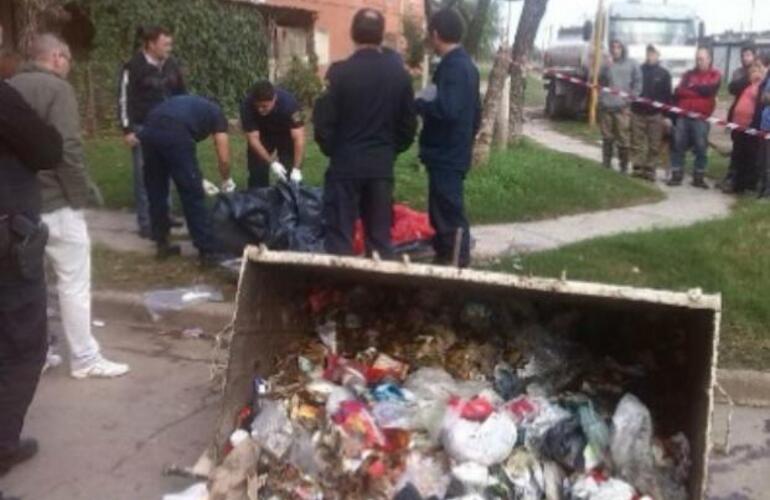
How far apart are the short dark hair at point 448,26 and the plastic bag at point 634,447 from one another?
277 cm

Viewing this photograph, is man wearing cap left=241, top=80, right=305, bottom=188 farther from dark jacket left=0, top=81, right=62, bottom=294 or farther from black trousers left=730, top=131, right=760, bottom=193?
black trousers left=730, top=131, right=760, bottom=193

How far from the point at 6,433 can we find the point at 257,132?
3.86 meters

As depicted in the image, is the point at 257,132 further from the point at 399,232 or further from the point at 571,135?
the point at 571,135

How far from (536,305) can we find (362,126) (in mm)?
1556

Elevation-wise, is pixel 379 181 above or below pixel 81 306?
above

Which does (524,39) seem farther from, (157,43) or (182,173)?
(182,173)

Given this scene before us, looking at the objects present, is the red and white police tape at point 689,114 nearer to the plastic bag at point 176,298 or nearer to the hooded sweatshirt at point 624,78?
the hooded sweatshirt at point 624,78

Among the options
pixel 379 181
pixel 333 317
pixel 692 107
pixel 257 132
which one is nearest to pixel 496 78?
pixel 692 107

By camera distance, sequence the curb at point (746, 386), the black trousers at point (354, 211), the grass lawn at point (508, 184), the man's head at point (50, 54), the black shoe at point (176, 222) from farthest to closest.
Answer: the grass lawn at point (508, 184)
the black shoe at point (176, 222)
the black trousers at point (354, 211)
the curb at point (746, 386)
the man's head at point (50, 54)

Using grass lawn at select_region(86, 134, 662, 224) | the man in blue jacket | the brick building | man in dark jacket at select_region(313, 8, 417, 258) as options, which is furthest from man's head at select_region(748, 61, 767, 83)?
the brick building

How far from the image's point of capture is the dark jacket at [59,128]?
4.79 m

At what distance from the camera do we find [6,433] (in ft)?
13.9

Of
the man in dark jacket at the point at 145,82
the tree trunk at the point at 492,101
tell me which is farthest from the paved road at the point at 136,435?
the tree trunk at the point at 492,101

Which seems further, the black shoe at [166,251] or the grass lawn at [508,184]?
the grass lawn at [508,184]
